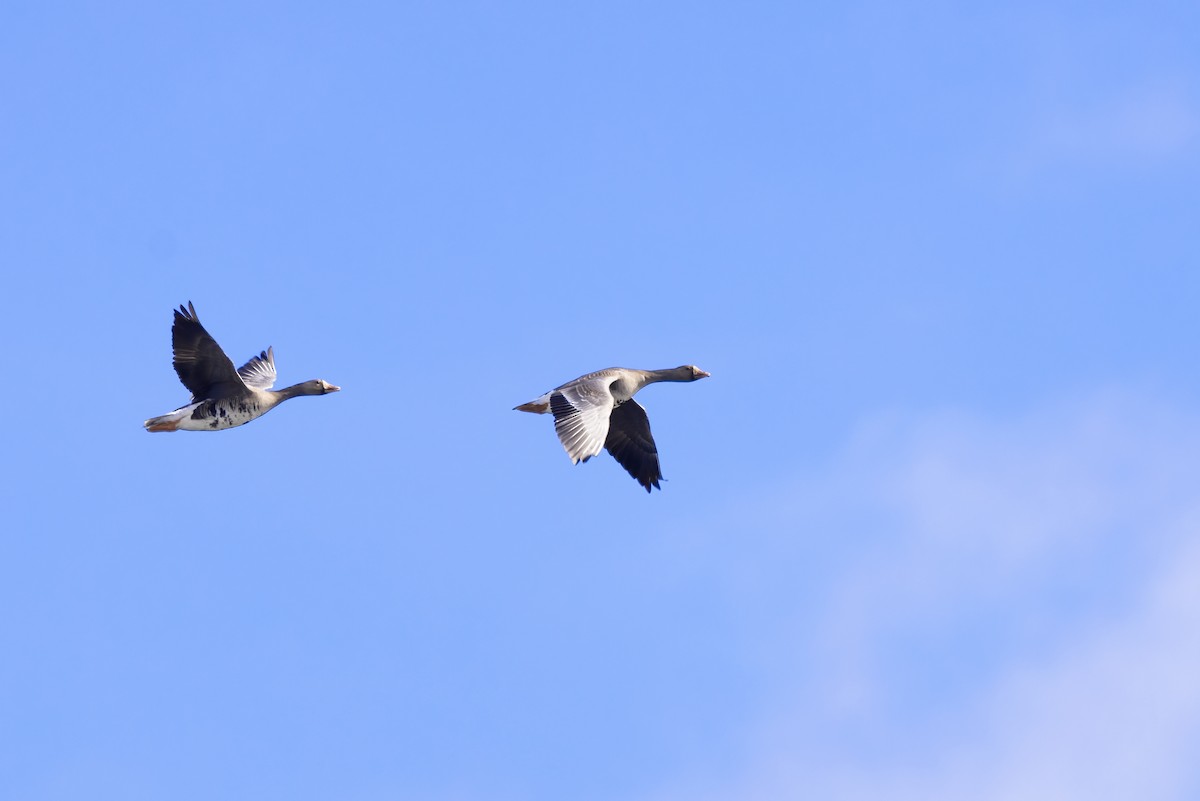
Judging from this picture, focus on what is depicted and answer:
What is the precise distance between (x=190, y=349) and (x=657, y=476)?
39.7 ft

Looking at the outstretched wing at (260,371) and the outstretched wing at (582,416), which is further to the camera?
the outstretched wing at (260,371)

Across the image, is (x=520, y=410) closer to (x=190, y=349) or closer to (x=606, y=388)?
(x=606, y=388)

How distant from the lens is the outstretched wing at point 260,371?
1831 inches

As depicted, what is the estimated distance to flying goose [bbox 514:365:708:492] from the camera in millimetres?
37016

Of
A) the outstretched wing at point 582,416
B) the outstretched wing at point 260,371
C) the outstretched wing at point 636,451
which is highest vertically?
the outstretched wing at point 260,371

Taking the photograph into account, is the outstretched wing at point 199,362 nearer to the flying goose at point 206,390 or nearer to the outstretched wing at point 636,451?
the flying goose at point 206,390

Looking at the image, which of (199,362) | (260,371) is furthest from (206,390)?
(260,371)

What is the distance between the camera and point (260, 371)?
1873 inches

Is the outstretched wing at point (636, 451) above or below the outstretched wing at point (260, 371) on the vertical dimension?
below

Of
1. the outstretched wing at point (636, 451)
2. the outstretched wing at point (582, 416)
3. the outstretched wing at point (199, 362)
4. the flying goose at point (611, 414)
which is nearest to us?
the outstretched wing at point (582, 416)

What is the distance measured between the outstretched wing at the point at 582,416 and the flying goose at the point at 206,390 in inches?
296

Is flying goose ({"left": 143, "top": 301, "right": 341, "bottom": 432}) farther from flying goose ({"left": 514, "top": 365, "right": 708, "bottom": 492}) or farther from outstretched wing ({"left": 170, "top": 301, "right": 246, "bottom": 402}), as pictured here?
flying goose ({"left": 514, "top": 365, "right": 708, "bottom": 492})

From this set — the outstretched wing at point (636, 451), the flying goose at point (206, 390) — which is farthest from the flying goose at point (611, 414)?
the flying goose at point (206, 390)

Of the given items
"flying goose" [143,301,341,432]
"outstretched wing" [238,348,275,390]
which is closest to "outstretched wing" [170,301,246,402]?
"flying goose" [143,301,341,432]
